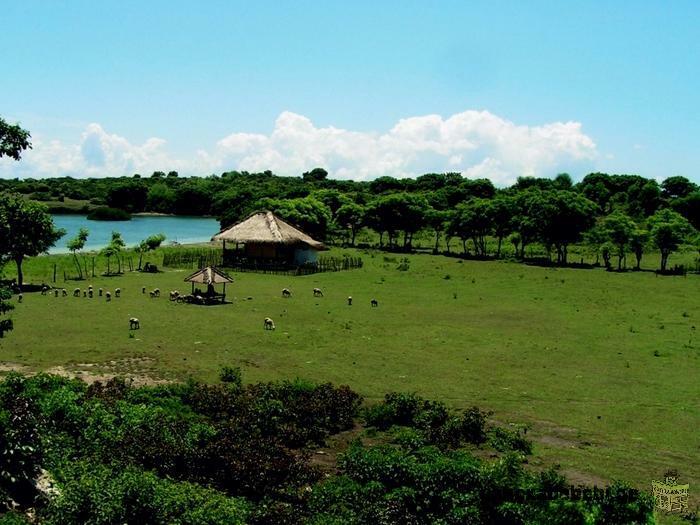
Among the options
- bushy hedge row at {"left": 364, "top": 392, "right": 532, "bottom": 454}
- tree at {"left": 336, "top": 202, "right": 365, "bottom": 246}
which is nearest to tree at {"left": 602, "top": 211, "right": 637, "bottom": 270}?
tree at {"left": 336, "top": 202, "right": 365, "bottom": 246}

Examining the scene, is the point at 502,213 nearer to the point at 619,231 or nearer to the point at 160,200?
the point at 619,231

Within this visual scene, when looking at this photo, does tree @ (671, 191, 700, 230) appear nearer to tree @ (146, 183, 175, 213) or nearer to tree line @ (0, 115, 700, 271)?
tree line @ (0, 115, 700, 271)

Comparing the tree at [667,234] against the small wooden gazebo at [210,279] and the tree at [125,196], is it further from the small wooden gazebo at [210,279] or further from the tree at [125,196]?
→ the tree at [125,196]

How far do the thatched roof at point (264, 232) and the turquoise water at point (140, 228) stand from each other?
3134cm

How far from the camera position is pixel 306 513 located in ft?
39.4

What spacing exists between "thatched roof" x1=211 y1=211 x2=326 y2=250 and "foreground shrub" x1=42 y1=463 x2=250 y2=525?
42081 mm

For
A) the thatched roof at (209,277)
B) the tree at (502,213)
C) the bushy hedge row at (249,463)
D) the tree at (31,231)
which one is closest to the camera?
the bushy hedge row at (249,463)

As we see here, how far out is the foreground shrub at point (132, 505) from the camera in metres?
10.6

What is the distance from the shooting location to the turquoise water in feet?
297

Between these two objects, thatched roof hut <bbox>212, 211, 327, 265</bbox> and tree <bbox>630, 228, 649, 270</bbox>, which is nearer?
thatched roof hut <bbox>212, 211, 327, 265</bbox>

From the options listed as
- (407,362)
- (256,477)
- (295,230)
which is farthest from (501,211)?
(256,477)

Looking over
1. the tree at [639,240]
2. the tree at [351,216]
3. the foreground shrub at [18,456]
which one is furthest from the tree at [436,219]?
the foreground shrub at [18,456]

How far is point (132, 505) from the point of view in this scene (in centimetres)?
1080

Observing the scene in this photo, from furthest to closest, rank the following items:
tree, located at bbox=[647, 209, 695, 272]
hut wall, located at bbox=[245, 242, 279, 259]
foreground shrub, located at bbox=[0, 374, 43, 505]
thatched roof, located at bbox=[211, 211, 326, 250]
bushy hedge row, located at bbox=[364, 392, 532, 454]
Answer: hut wall, located at bbox=[245, 242, 279, 259], thatched roof, located at bbox=[211, 211, 326, 250], tree, located at bbox=[647, 209, 695, 272], bushy hedge row, located at bbox=[364, 392, 532, 454], foreground shrub, located at bbox=[0, 374, 43, 505]
